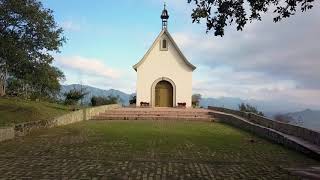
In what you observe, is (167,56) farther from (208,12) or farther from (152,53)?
(208,12)

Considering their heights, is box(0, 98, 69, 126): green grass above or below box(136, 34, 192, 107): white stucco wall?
below

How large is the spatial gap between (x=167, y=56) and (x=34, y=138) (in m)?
28.0

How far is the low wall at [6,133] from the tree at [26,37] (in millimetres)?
6570

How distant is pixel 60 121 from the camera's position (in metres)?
25.0

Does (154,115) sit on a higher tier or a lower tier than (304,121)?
higher

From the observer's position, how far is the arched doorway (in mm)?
45250

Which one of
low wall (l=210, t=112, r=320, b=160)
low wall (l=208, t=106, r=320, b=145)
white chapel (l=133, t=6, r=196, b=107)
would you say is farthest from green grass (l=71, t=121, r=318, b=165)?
white chapel (l=133, t=6, r=196, b=107)

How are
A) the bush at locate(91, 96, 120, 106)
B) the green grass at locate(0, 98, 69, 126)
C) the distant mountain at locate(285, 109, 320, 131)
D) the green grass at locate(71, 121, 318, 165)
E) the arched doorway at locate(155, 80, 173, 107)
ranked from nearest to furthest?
the green grass at locate(71, 121, 318, 165) → the distant mountain at locate(285, 109, 320, 131) → the green grass at locate(0, 98, 69, 126) → the arched doorway at locate(155, 80, 173, 107) → the bush at locate(91, 96, 120, 106)

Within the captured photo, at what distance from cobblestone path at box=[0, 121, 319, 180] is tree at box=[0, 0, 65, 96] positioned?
602cm

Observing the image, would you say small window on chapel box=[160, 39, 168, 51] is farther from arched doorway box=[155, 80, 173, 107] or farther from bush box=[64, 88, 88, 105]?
bush box=[64, 88, 88, 105]

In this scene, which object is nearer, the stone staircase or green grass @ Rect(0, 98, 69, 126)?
green grass @ Rect(0, 98, 69, 126)

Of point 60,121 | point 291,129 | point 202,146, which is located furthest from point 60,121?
point 291,129

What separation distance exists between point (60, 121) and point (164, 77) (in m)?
20.9

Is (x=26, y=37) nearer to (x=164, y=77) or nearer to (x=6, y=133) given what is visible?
(x=6, y=133)
